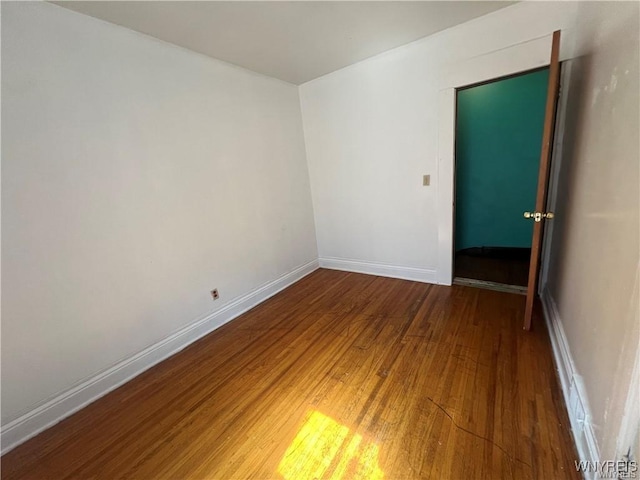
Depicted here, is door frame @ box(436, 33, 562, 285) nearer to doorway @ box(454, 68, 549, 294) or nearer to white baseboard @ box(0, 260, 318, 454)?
doorway @ box(454, 68, 549, 294)

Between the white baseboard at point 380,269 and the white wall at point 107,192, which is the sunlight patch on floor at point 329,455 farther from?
the white baseboard at point 380,269

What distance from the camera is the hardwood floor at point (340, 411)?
1.24 metres

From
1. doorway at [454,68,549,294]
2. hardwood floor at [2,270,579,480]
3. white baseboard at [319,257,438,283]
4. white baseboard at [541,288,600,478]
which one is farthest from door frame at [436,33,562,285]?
white baseboard at [541,288,600,478]

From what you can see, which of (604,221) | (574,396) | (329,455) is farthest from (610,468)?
(329,455)

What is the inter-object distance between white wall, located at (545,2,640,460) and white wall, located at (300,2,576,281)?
63 centimetres

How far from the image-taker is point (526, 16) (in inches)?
78.2

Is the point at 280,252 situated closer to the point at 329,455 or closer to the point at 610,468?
the point at 329,455

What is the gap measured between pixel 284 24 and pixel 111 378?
9.51ft

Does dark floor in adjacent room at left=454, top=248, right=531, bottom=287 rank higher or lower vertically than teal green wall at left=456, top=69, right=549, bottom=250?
lower

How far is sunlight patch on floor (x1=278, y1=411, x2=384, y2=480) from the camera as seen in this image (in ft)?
3.93

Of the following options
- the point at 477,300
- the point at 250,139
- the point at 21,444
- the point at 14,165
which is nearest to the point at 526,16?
the point at 477,300

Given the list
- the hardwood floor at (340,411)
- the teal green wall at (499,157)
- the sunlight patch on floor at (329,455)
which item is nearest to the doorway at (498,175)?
the teal green wall at (499,157)

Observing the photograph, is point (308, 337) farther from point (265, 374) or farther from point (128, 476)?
point (128, 476)

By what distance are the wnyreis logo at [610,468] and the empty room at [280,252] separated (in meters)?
0.01
